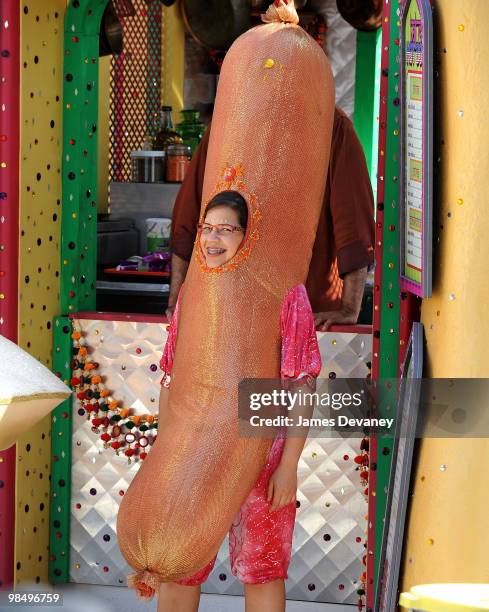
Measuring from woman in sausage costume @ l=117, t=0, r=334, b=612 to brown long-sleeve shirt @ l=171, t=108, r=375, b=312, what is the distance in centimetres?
55

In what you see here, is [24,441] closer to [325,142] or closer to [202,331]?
[202,331]

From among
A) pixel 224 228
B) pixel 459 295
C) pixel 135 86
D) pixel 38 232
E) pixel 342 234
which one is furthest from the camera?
pixel 135 86

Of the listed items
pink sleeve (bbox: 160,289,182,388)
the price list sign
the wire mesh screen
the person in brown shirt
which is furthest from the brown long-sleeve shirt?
the wire mesh screen

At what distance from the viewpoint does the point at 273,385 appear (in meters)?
2.75

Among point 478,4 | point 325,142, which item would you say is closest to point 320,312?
point 325,142

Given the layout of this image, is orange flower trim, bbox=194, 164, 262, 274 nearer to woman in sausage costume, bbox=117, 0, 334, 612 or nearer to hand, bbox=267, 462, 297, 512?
woman in sausage costume, bbox=117, 0, 334, 612

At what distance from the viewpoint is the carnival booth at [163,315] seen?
2.52 meters

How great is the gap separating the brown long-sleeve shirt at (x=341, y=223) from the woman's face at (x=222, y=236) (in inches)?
28.8

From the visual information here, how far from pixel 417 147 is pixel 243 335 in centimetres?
62

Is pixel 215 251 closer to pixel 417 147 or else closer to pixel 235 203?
pixel 235 203

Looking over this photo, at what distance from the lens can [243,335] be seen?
8.91 ft

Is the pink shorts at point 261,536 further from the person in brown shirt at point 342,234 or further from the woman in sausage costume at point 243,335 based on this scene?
the person in brown shirt at point 342,234

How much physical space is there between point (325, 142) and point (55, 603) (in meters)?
1.35

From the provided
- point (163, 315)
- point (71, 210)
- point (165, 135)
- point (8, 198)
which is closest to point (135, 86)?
point (165, 135)
